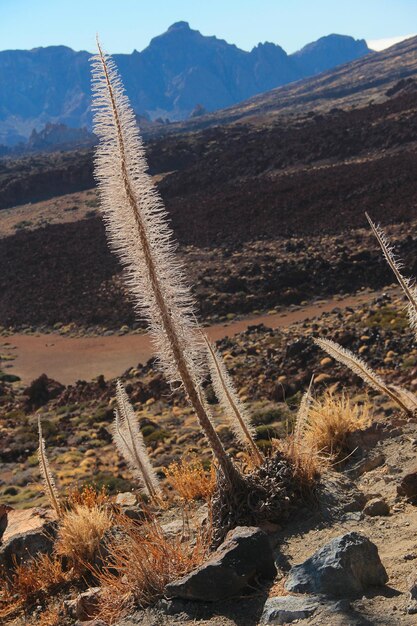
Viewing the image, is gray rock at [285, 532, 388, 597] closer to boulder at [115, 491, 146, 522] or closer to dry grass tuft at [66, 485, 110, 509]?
boulder at [115, 491, 146, 522]

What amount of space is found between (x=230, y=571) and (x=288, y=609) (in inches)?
16.6

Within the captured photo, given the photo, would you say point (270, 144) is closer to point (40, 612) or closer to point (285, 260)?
point (285, 260)

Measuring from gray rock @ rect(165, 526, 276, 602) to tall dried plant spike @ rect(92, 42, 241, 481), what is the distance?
0.66 meters

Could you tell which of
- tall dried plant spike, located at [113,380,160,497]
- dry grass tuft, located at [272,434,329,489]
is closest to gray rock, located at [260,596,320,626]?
dry grass tuft, located at [272,434,329,489]

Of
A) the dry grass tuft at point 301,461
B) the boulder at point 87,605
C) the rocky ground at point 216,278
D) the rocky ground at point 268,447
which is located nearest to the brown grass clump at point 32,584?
the rocky ground at point 268,447

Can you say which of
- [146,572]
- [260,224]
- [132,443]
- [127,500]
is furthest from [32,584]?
[260,224]

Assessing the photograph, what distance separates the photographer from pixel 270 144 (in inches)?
1935

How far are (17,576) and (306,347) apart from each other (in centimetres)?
1026

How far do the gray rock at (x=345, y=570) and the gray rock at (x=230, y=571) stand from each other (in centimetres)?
29

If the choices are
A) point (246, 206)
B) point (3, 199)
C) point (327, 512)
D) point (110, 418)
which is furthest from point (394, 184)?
point (3, 199)

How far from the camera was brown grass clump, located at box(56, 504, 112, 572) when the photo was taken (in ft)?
14.3

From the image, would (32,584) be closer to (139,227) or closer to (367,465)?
(367,465)

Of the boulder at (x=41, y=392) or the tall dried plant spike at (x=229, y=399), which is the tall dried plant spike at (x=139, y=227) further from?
the boulder at (x=41, y=392)

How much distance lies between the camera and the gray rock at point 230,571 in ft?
10.5
